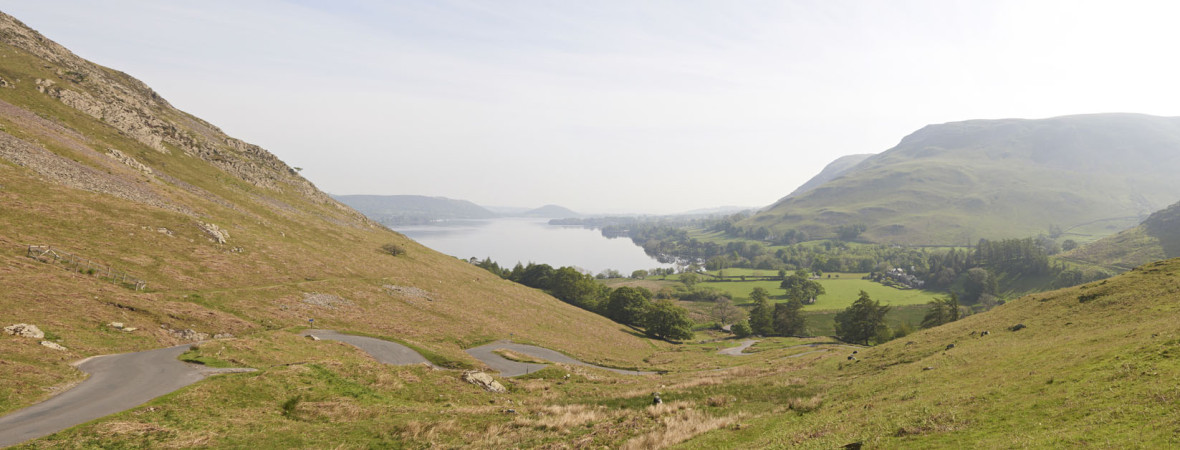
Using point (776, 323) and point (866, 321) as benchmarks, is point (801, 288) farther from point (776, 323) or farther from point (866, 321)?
point (866, 321)

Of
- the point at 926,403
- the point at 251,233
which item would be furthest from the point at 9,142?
the point at 926,403

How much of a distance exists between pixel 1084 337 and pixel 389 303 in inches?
2554

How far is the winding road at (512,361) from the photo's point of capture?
4394 cm

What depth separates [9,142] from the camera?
50.1 metres

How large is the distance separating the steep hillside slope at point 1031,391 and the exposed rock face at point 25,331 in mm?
38247

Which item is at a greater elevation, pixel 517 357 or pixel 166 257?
pixel 166 257

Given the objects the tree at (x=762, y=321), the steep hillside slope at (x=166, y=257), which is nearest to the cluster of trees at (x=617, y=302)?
the steep hillside slope at (x=166, y=257)

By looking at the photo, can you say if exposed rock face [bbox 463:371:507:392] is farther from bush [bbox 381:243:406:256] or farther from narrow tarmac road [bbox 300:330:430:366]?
bush [bbox 381:243:406:256]

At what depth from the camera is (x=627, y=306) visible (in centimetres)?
10506

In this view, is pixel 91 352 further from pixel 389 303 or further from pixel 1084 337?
pixel 1084 337

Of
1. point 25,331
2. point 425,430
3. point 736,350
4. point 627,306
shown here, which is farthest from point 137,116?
point 736,350

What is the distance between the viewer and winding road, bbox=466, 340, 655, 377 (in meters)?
43.9

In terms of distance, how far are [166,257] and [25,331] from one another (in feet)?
73.5

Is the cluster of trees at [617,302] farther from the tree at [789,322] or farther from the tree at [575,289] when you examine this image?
the tree at [789,322]
